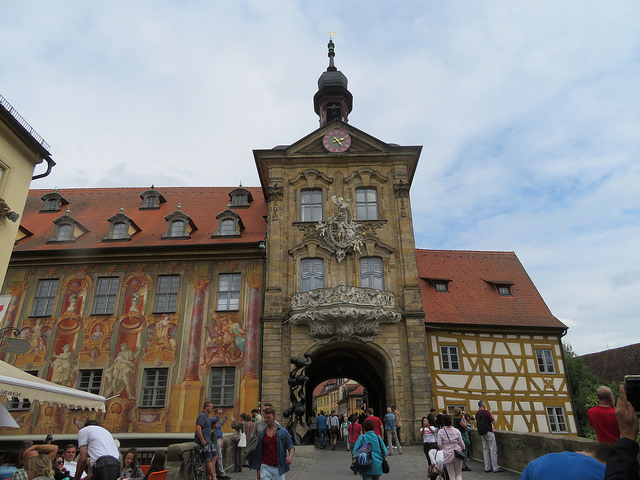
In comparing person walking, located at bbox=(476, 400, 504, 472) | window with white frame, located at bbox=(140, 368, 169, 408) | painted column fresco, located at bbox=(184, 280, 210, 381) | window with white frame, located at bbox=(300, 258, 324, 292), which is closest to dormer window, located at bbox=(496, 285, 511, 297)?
window with white frame, located at bbox=(300, 258, 324, 292)

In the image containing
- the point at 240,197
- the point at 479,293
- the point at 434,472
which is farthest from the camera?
the point at 240,197

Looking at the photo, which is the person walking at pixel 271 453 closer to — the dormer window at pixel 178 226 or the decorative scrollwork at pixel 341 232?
the decorative scrollwork at pixel 341 232

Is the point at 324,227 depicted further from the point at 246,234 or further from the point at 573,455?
the point at 573,455

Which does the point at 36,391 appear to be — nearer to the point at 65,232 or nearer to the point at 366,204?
the point at 65,232

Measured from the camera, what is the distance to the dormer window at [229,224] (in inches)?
916

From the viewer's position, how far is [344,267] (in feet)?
70.3

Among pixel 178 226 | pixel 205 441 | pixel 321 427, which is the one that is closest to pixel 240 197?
pixel 178 226

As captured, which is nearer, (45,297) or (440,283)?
(45,297)

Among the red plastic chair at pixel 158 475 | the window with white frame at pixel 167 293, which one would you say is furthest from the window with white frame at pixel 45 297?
the red plastic chair at pixel 158 475

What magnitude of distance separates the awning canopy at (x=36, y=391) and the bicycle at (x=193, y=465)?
412 centimetres

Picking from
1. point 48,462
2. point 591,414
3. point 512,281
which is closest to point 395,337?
point 512,281

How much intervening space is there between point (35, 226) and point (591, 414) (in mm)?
26411

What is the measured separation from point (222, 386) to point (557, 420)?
1543cm

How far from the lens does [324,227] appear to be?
22125mm
